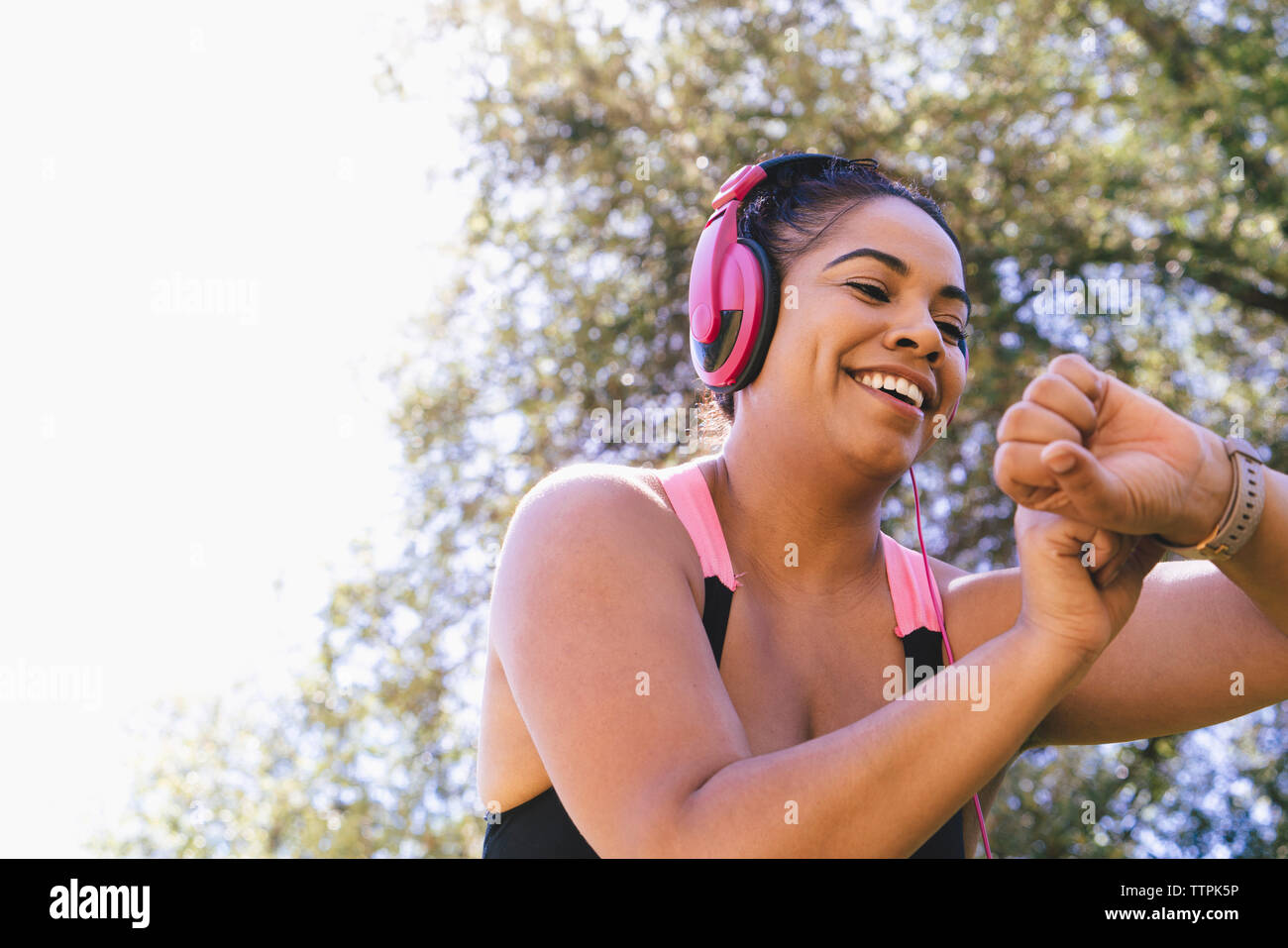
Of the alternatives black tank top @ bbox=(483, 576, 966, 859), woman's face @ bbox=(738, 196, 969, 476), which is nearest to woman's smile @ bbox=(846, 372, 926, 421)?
woman's face @ bbox=(738, 196, 969, 476)

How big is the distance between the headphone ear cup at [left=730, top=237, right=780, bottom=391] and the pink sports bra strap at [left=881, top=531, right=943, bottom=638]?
437mm

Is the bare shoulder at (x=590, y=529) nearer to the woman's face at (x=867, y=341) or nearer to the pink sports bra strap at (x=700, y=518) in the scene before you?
the pink sports bra strap at (x=700, y=518)

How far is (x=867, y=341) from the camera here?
1.83 m

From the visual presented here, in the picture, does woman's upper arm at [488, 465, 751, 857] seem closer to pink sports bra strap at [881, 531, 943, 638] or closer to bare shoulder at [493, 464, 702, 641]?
bare shoulder at [493, 464, 702, 641]

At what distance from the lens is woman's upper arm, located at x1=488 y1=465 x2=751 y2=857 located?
4.52ft

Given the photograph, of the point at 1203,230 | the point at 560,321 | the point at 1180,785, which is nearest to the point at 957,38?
the point at 1203,230

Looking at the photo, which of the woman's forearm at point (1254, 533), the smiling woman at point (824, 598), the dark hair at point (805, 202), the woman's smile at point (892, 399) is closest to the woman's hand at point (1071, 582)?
the smiling woman at point (824, 598)

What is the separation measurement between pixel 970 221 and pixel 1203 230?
1.47 metres

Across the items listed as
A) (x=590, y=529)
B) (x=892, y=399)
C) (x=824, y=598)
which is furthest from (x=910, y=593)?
(x=590, y=529)

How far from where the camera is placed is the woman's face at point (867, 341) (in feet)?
5.96

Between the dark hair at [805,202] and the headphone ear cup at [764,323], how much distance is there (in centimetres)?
3

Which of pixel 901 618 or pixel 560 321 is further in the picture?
pixel 560 321
